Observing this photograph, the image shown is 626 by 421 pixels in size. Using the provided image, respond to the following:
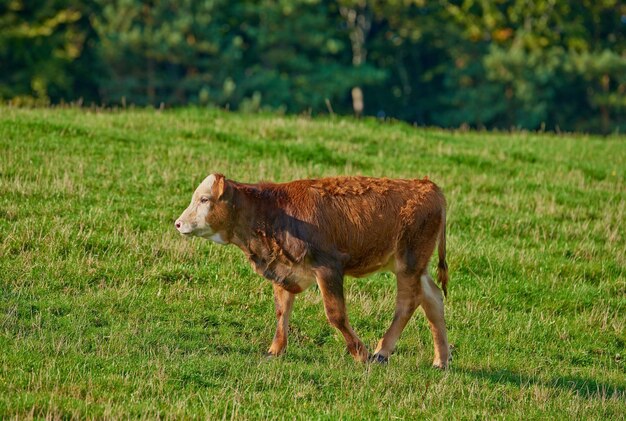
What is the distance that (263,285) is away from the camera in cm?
1438

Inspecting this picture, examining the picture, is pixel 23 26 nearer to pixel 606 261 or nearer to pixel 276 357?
pixel 606 261

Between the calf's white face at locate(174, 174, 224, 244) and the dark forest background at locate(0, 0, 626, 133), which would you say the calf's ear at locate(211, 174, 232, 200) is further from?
the dark forest background at locate(0, 0, 626, 133)

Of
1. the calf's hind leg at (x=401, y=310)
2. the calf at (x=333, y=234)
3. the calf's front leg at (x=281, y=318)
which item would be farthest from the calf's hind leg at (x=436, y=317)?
the calf's front leg at (x=281, y=318)

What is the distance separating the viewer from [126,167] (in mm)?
18859

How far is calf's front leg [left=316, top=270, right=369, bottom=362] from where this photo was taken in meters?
11.6

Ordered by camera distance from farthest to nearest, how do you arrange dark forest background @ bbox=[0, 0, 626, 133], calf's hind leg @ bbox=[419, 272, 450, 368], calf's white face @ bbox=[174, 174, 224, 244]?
dark forest background @ bbox=[0, 0, 626, 133], calf's hind leg @ bbox=[419, 272, 450, 368], calf's white face @ bbox=[174, 174, 224, 244]

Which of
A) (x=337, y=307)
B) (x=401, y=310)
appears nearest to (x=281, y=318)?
(x=337, y=307)

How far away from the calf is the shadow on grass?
0.53 metres

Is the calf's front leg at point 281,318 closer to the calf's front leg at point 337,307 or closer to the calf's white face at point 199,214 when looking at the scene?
the calf's front leg at point 337,307

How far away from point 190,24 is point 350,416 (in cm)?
4246

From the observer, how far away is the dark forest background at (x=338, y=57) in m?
49.4

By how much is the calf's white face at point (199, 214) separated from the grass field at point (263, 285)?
116 centimetres

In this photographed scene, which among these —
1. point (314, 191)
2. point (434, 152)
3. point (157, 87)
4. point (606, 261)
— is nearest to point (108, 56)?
point (157, 87)

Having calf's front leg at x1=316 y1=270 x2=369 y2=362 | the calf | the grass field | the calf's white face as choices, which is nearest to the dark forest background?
the grass field
